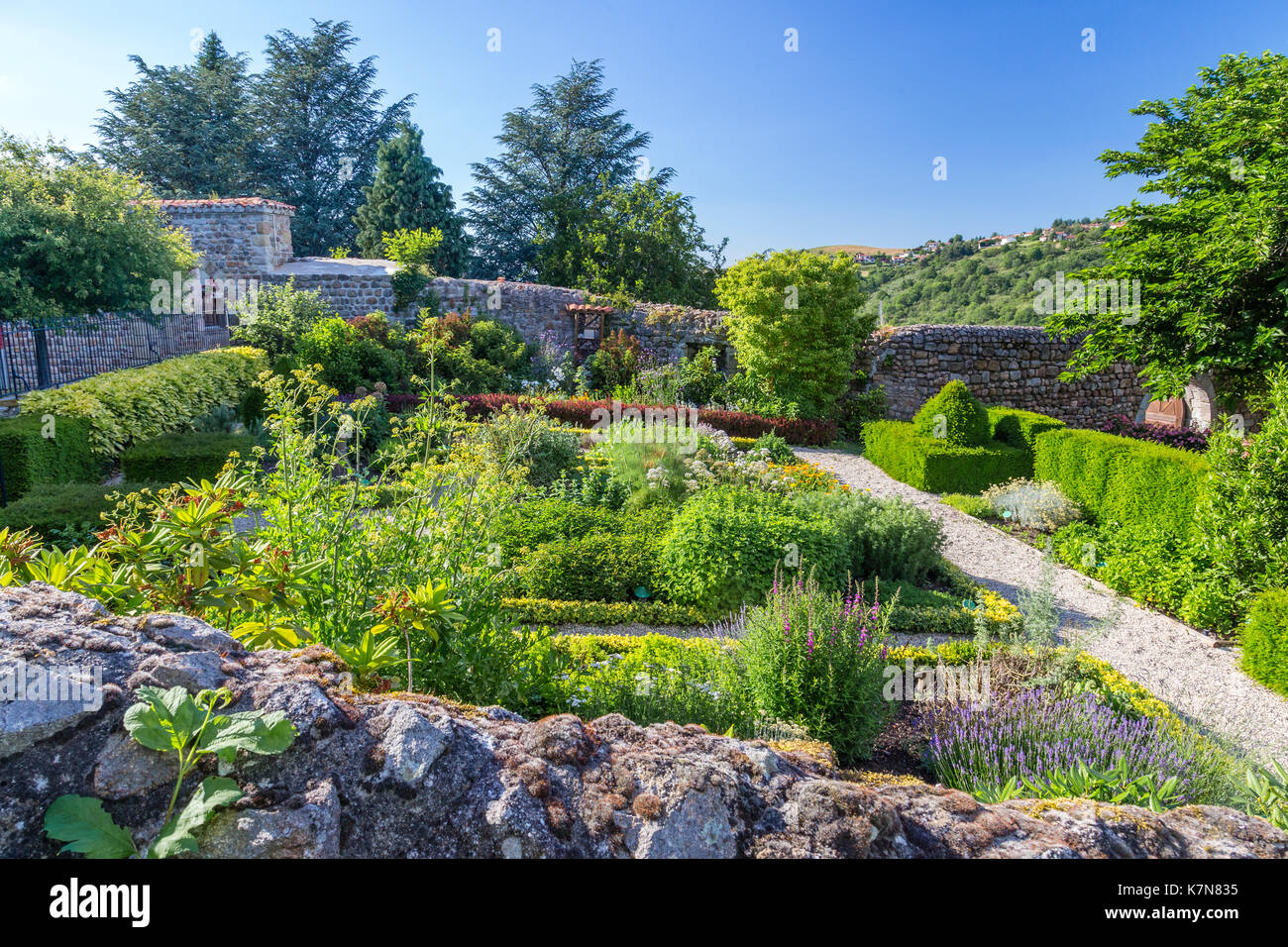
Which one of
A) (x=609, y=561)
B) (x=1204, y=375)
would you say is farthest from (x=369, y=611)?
(x=1204, y=375)

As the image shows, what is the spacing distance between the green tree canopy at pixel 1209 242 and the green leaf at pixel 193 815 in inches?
503

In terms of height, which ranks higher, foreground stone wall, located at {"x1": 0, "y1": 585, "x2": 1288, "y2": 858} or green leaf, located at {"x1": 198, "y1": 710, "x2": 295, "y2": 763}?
green leaf, located at {"x1": 198, "y1": 710, "x2": 295, "y2": 763}

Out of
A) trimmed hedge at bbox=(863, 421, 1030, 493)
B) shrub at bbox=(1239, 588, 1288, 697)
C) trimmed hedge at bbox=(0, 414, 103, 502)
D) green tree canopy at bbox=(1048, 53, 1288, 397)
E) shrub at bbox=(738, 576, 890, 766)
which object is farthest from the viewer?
trimmed hedge at bbox=(863, 421, 1030, 493)

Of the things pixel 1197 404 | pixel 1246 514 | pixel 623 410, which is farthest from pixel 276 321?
pixel 1197 404

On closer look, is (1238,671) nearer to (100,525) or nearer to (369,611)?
(369,611)

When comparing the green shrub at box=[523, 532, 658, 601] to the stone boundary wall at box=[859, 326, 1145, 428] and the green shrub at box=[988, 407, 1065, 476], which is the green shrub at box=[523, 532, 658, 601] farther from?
the stone boundary wall at box=[859, 326, 1145, 428]

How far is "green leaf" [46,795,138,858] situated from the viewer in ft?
3.47

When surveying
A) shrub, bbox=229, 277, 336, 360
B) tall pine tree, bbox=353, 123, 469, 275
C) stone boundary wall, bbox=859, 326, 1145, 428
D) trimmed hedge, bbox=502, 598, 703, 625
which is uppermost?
tall pine tree, bbox=353, 123, 469, 275

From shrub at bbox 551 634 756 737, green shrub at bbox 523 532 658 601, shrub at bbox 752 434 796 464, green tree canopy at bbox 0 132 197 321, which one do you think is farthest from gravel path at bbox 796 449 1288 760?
green tree canopy at bbox 0 132 197 321

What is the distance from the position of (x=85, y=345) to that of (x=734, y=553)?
12488 mm

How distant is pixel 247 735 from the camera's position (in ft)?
3.99

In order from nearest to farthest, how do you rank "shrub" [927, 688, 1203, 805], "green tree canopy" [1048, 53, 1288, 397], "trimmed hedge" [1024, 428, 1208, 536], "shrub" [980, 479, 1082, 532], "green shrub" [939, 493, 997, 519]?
"shrub" [927, 688, 1203, 805] → "trimmed hedge" [1024, 428, 1208, 536] → "shrub" [980, 479, 1082, 532] → "green shrub" [939, 493, 997, 519] → "green tree canopy" [1048, 53, 1288, 397]

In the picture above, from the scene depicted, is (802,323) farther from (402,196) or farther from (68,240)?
(402,196)

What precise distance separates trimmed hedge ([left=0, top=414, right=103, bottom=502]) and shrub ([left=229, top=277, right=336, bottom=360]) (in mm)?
6112
